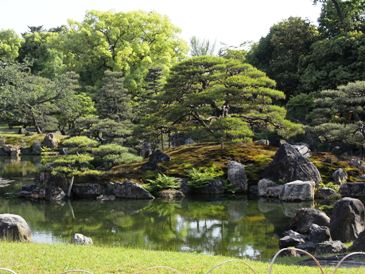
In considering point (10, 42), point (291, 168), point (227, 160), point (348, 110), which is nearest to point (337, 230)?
point (291, 168)

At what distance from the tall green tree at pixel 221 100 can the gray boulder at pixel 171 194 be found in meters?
3.69

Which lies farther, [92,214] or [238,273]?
[92,214]

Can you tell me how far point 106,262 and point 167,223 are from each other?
320 inches

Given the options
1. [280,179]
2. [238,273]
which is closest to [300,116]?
[280,179]

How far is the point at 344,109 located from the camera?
72.9ft

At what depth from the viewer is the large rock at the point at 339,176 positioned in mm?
21984

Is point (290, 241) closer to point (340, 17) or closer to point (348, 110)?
point (348, 110)

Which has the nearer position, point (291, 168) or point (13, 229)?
point (13, 229)

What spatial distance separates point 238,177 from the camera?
74.2 feet

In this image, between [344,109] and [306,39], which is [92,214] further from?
[306,39]

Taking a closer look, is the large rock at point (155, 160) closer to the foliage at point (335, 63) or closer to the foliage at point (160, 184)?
the foliage at point (160, 184)

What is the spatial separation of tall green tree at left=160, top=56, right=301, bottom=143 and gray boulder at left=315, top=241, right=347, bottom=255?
1222 centimetres

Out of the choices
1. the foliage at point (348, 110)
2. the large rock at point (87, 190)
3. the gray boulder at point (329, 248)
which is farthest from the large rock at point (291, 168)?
the gray boulder at point (329, 248)

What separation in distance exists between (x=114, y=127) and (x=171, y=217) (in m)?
10.8
